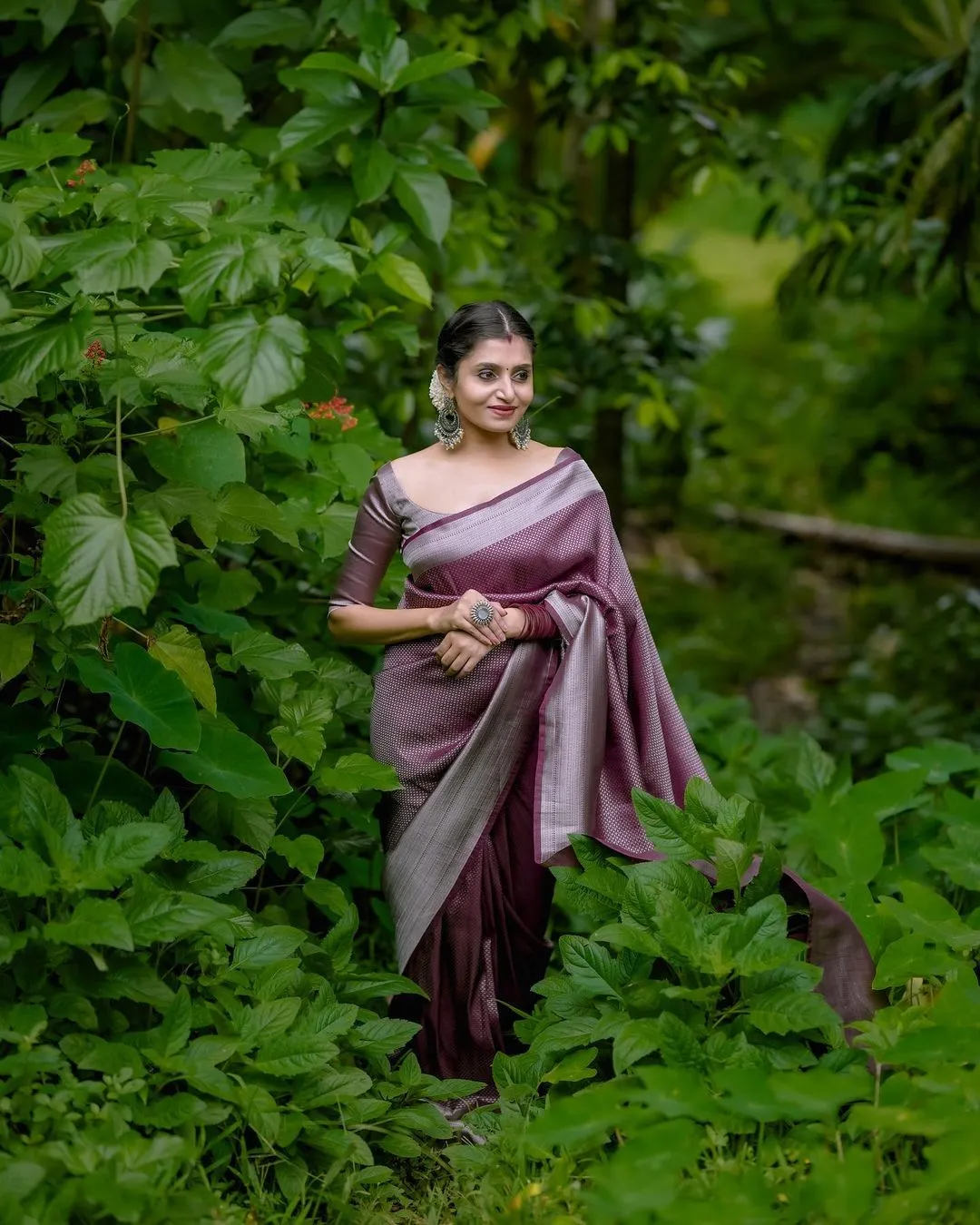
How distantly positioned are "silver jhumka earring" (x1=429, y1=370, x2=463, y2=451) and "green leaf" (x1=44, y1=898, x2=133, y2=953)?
1018 mm

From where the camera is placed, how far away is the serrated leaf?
2355 mm

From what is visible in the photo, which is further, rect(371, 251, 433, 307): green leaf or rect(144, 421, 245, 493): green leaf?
rect(371, 251, 433, 307): green leaf

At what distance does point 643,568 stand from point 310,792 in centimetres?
444

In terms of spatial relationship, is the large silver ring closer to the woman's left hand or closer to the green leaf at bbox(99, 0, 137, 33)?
the woman's left hand

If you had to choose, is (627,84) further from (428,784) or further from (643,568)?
(643,568)

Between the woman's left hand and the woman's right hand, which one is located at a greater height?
the woman's right hand

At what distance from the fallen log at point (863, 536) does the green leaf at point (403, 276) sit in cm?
479

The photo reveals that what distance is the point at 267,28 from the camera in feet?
10.4

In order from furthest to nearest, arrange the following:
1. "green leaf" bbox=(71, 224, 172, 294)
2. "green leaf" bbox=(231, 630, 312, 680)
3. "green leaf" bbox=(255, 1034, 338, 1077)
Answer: "green leaf" bbox=(231, 630, 312, 680) → "green leaf" bbox=(255, 1034, 338, 1077) → "green leaf" bbox=(71, 224, 172, 294)

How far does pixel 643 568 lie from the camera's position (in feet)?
24.6

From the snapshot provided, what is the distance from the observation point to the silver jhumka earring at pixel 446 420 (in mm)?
2611

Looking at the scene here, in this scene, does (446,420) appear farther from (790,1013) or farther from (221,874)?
(790,1013)

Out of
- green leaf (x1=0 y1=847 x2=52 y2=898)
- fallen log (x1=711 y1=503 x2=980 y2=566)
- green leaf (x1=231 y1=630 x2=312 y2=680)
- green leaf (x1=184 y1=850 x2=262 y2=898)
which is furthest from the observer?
fallen log (x1=711 y1=503 x2=980 y2=566)

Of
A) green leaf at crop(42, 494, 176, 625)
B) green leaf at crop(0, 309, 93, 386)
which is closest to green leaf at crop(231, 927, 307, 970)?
green leaf at crop(42, 494, 176, 625)
